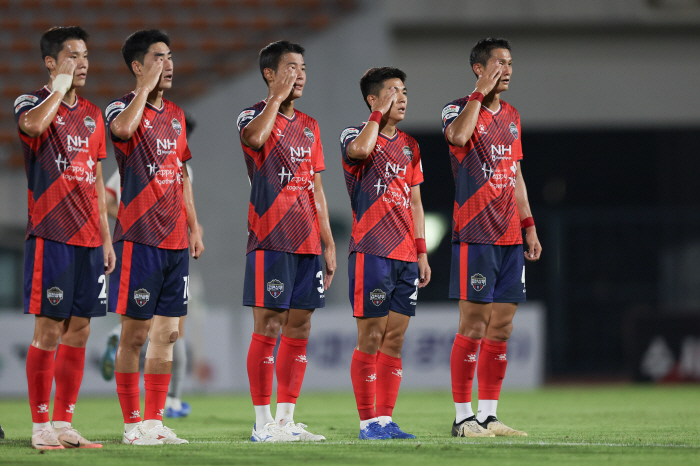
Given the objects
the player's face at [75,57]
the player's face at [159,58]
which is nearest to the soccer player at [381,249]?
the player's face at [159,58]

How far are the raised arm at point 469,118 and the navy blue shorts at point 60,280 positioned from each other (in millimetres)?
2346

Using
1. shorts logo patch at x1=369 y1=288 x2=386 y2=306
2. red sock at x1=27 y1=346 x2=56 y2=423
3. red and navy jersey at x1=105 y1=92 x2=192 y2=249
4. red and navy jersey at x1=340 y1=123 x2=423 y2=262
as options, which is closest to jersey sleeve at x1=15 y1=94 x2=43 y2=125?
red and navy jersey at x1=105 y1=92 x2=192 y2=249

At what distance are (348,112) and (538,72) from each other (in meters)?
3.36

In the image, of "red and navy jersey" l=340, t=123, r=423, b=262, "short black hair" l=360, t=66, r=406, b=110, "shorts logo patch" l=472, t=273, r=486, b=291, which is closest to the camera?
"red and navy jersey" l=340, t=123, r=423, b=262

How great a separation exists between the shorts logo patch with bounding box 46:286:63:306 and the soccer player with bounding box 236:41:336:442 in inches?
41.7

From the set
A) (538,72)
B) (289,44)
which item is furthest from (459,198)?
(538,72)

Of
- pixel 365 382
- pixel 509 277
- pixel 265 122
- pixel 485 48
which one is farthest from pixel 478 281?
pixel 265 122

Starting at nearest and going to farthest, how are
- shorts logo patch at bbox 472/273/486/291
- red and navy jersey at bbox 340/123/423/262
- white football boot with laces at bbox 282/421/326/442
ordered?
white football boot with laces at bbox 282/421/326/442 → red and navy jersey at bbox 340/123/423/262 → shorts logo patch at bbox 472/273/486/291

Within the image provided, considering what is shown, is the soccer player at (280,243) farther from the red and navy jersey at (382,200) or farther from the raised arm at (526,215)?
the raised arm at (526,215)

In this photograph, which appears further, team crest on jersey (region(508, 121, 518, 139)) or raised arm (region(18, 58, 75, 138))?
team crest on jersey (region(508, 121, 518, 139))

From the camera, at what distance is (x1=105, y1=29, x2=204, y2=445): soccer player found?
489cm

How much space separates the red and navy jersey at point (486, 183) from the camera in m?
5.59

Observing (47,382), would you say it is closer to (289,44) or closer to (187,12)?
(289,44)

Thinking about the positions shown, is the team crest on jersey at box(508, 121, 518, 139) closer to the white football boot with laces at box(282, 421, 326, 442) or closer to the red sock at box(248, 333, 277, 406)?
the red sock at box(248, 333, 277, 406)
